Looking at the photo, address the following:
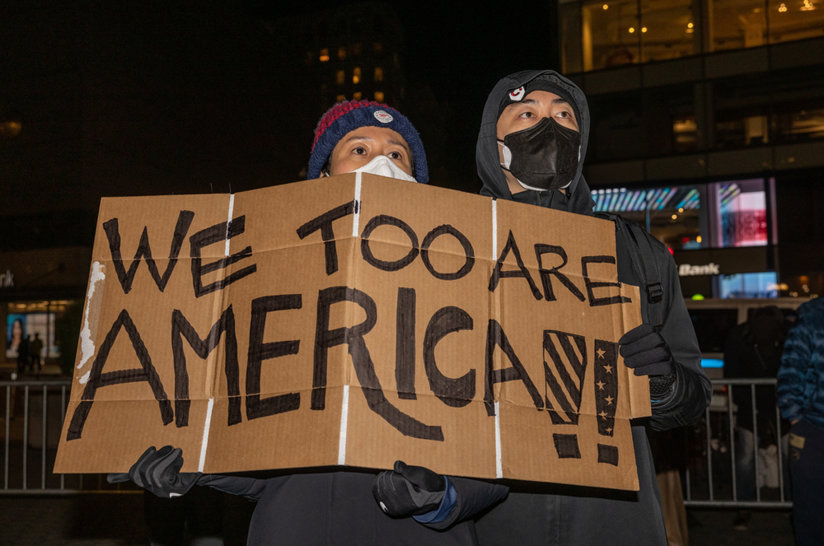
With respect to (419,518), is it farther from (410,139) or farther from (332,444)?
(410,139)

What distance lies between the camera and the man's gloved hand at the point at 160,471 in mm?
1793

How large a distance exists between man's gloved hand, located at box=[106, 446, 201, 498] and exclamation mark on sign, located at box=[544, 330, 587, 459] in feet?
3.35

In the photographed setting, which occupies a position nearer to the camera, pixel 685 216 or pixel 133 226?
pixel 133 226

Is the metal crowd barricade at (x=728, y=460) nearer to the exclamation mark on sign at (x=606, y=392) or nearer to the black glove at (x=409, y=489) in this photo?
the exclamation mark on sign at (x=606, y=392)

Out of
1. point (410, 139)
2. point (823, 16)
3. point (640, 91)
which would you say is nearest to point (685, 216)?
point (640, 91)

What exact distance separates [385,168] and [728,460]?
292 inches

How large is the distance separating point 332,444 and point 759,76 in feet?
71.6

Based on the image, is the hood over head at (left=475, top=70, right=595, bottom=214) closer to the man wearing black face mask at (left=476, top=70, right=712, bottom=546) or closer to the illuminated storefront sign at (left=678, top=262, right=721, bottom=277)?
the man wearing black face mask at (left=476, top=70, right=712, bottom=546)

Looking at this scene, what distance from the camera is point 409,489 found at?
171 centimetres

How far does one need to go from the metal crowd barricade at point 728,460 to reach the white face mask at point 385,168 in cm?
476

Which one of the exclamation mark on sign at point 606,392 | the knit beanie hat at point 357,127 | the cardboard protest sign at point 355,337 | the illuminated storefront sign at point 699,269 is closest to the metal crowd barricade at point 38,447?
the knit beanie hat at point 357,127

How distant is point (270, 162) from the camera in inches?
1339

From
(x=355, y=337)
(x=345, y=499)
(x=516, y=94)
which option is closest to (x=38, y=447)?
(x=345, y=499)

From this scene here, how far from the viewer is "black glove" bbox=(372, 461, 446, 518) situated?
1.69 m
